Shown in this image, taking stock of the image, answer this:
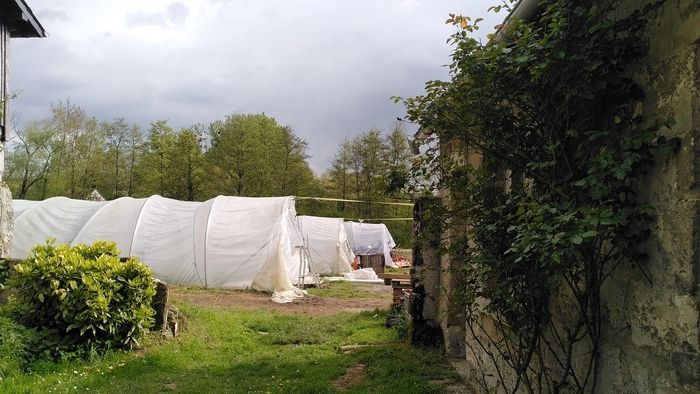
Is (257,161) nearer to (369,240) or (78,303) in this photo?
(369,240)

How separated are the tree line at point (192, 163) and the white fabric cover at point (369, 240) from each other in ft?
19.5

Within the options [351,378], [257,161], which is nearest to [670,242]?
[351,378]

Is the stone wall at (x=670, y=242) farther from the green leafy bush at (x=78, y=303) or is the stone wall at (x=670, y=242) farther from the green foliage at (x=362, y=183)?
the green foliage at (x=362, y=183)

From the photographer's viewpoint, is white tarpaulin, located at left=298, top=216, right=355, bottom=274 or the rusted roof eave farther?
white tarpaulin, located at left=298, top=216, right=355, bottom=274

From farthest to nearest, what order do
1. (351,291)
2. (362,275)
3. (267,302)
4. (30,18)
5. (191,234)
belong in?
(362,275) < (351,291) < (191,234) < (267,302) < (30,18)

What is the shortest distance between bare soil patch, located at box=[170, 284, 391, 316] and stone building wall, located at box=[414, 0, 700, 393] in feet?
36.6

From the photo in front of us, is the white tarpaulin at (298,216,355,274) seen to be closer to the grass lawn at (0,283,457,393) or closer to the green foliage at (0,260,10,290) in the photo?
the grass lawn at (0,283,457,393)

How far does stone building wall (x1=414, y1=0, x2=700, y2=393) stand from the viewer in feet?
7.93

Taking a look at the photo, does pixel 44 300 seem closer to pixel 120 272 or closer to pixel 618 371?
pixel 120 272

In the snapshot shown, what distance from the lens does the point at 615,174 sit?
2562 millimetres

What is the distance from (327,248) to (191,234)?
27.1ft

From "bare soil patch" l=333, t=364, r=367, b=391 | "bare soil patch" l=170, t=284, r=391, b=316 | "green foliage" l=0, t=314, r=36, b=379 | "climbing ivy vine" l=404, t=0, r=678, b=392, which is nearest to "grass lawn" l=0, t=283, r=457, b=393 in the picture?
"bare soil patch" l=333, t=364, r=367, b=391

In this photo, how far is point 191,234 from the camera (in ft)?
61.1

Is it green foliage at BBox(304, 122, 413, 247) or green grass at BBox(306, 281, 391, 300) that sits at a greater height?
green foliage at BBox(304, 122, 413, 247)
